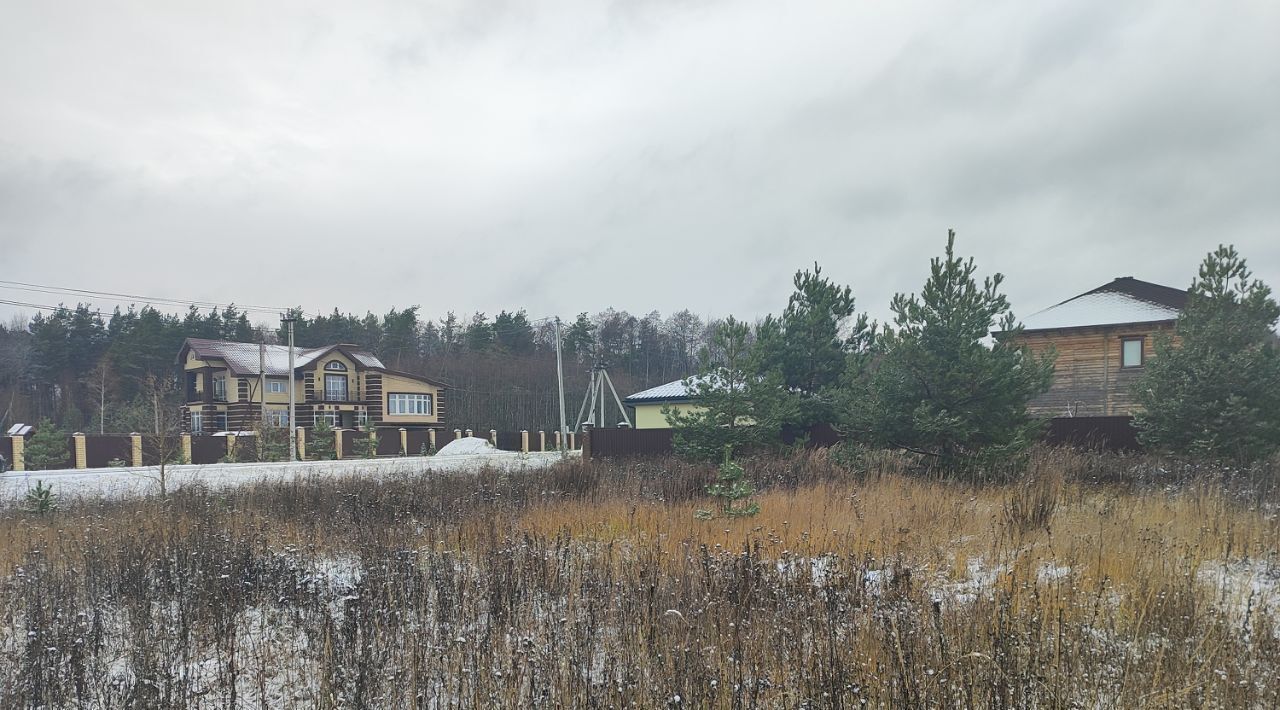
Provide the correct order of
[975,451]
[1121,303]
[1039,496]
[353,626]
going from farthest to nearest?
1. [1121,303]
2. [975,451]
3. [1039,496]
4. [353,626]

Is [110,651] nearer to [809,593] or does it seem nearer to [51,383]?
[809,593]

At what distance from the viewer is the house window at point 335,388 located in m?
46.1

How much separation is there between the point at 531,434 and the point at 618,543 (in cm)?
3593

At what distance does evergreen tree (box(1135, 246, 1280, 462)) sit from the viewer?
1334cm

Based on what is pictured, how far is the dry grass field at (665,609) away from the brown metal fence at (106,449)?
812 inches

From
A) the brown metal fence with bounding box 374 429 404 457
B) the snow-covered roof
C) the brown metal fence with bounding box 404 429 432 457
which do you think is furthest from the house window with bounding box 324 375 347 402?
the snow-covered roof

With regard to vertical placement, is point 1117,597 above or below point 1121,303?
below

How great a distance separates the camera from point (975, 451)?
1246 centimetres

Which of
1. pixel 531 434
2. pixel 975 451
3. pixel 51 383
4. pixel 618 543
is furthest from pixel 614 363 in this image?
pixel 618 543

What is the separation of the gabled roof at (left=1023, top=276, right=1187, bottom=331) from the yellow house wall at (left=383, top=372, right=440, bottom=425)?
35.5 m

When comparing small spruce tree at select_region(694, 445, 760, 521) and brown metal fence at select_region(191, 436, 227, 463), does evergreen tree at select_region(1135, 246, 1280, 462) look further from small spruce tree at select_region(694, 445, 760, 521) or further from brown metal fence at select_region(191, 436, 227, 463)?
brown metal fence at select_region(191, 436, 227, 463)

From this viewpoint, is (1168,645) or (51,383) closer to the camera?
(1168,645)

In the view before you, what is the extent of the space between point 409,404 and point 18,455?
23551 mm

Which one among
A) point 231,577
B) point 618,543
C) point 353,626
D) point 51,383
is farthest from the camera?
point 51,383
